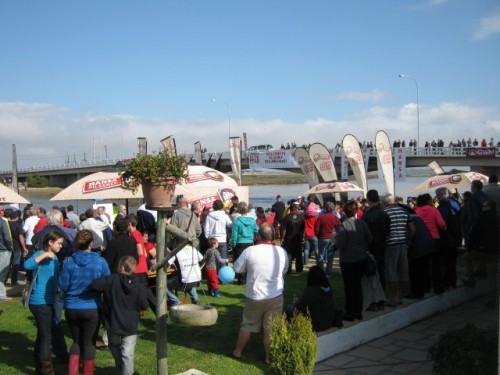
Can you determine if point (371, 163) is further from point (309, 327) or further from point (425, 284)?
point (309, 327)

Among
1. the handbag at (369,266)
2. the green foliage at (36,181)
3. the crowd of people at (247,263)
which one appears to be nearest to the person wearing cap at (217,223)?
the crowd of people at (247,263)

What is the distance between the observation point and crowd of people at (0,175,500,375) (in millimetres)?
5098

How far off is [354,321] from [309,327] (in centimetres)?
196

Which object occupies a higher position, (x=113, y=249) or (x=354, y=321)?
(x=113, y=249)

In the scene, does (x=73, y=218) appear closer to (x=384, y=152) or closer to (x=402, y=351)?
(x=402, y=351)

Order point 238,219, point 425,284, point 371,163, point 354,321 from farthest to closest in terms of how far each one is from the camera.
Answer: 1. point 371,163
2. point 238,219
3. point 425,284
4. point 354,321

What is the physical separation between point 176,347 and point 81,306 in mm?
1654

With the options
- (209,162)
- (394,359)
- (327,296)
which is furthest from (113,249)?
(209,162)

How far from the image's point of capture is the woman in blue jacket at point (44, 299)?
17.2 feet

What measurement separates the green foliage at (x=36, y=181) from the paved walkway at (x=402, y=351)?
9625 centimetres

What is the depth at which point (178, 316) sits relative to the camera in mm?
4594

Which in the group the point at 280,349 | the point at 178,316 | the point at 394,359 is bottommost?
the point at 394,359

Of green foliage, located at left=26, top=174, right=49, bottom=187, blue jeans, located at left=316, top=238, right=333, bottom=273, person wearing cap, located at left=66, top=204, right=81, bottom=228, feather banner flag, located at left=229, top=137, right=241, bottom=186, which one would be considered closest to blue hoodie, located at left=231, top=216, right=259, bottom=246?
blue jeans, located at left=316, top=238, right=333, bottom=273

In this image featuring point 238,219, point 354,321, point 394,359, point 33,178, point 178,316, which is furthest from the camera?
point 33,178
